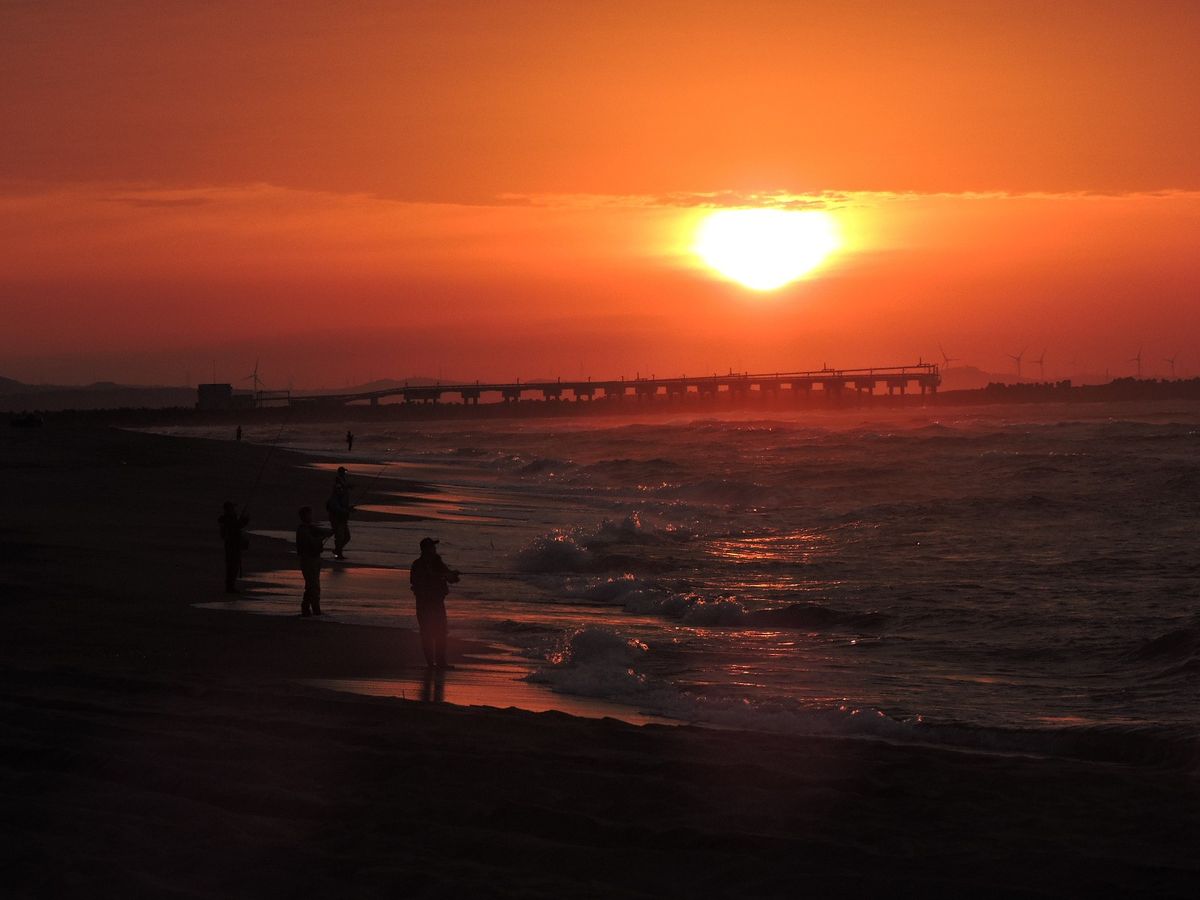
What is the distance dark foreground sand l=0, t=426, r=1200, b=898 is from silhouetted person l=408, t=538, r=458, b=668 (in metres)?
1.34

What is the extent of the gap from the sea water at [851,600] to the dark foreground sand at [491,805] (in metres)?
1.70

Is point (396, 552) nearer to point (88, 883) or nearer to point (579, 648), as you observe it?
point (579, 648)

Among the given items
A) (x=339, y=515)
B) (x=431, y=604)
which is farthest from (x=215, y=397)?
(x=431, y=604)

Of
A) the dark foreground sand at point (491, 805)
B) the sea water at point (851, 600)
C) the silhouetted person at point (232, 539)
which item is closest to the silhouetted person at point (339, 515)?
the sea water at point (851, 600)

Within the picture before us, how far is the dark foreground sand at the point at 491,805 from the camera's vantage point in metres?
5.62

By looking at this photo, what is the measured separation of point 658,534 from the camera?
26.0m

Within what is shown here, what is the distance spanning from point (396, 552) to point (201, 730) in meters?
13.9

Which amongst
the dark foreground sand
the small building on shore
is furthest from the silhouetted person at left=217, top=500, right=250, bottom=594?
the small building on shore

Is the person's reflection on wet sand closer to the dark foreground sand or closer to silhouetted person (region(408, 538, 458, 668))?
silhouetted person (region(408, 538, 458, 668))

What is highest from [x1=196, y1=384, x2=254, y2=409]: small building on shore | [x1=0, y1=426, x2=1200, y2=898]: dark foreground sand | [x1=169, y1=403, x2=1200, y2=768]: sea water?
[x1=196, y1=384, x2=254, y2=409]: small building on shore

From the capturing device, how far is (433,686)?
34.2 feet

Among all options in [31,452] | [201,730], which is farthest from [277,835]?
[31,452]

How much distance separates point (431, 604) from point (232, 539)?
4.99 metres

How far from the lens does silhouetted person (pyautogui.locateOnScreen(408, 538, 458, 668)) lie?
36.8 ft
